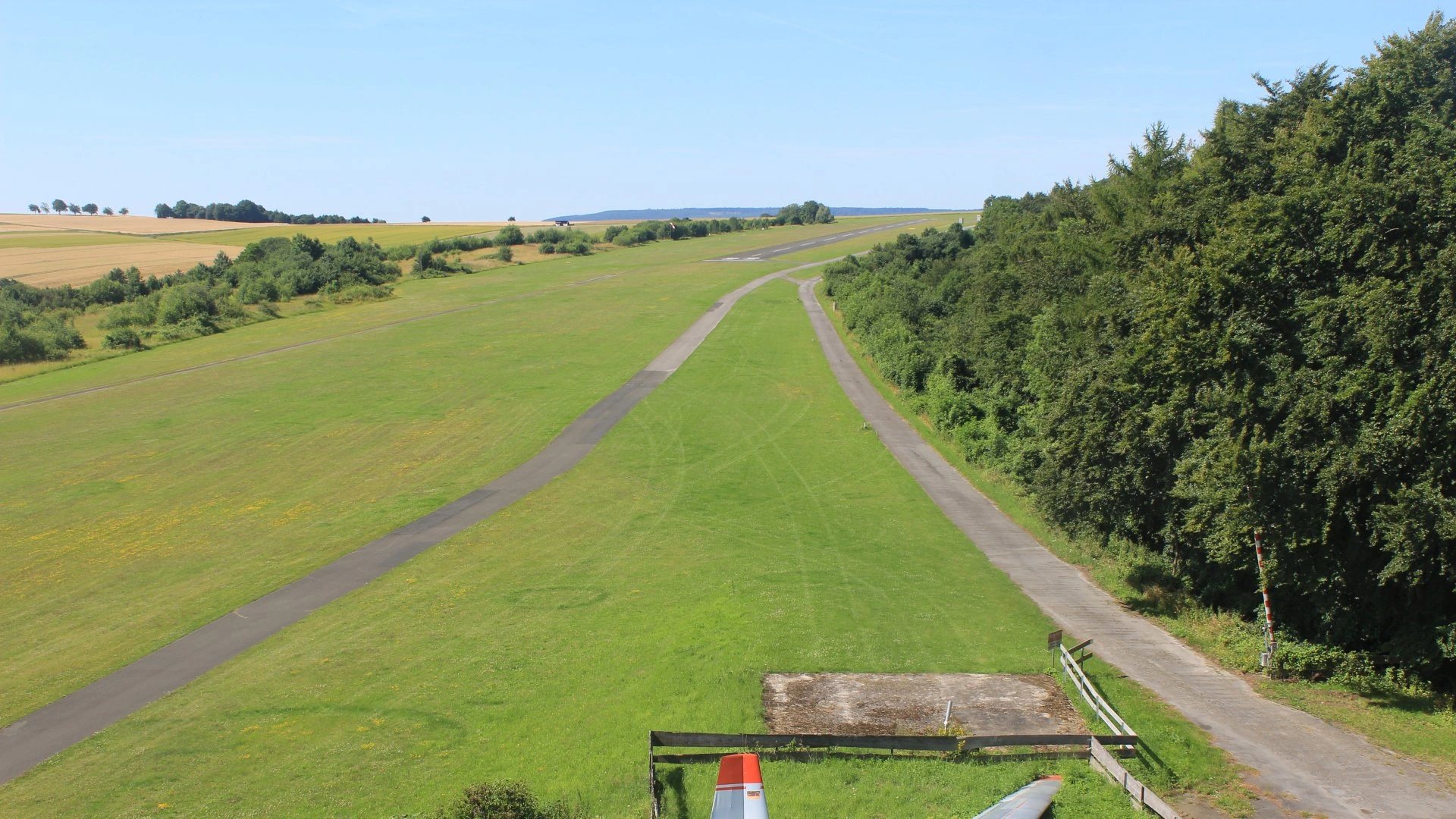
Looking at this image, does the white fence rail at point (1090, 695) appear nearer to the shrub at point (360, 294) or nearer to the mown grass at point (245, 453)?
the mown grass at point (245, 453)

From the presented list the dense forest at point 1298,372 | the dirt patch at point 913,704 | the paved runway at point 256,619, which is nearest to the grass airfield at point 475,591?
the dirt patch at point 913,704

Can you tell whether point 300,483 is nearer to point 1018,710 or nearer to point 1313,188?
point 1018,710

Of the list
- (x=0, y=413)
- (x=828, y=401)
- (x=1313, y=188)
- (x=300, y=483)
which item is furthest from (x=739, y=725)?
(x=0, y=413)

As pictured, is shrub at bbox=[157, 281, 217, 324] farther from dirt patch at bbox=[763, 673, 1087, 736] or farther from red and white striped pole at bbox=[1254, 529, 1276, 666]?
red and white striped pole at bbox=[1254, 529, 1276, 666]

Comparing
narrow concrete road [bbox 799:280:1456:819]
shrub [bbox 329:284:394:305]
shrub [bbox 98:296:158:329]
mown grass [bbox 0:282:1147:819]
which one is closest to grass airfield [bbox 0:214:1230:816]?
mown grass [bbox 0:282:1147:819]

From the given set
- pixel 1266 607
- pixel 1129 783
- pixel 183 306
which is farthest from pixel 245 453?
pixel 1266 607
